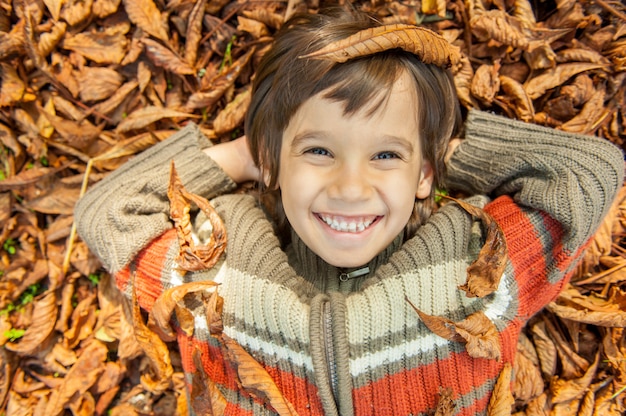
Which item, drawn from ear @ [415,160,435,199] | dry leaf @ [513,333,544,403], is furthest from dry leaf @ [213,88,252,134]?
dry leaf @ [513,333,544,403]

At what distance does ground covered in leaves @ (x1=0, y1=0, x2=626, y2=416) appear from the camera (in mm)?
2037

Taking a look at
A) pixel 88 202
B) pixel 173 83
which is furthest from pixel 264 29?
pixel 88 202

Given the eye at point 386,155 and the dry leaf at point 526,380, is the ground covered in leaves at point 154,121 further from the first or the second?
the eye at point 386,155

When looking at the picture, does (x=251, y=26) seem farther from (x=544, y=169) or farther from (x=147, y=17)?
(x=544, y=169)

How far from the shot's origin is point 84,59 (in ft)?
7.20

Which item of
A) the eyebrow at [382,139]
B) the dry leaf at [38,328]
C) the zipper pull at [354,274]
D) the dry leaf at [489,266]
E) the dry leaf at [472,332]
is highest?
the eyebrow at [382,139]

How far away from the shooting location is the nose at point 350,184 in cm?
153

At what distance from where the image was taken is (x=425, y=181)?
185 cm

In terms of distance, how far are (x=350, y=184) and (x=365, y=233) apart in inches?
9.4

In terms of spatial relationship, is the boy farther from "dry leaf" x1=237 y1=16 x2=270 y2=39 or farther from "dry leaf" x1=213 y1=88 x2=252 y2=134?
"dry leaf" x1=237 y1=16 x2=270 y2=39

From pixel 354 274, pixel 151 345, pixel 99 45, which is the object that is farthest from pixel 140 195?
pixel 354 274

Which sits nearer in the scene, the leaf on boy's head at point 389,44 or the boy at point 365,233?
the leaf on boy's head at point 389,44

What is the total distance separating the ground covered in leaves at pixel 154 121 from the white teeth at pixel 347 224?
0.77 metres

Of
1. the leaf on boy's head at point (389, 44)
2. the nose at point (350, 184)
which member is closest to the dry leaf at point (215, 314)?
the nose at point (350, 184)
